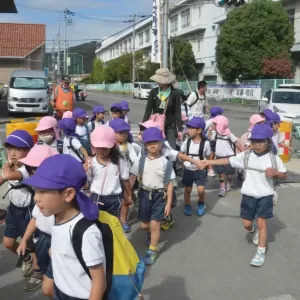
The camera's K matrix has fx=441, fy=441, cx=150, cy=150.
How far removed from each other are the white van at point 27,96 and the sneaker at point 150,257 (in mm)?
17682

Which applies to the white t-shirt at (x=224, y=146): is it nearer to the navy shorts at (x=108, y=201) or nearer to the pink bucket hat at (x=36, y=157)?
the navy shorts at (x=108, y=201)

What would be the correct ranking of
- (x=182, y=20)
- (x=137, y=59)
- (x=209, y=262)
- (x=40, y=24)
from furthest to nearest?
(x=137, y=59)
(x=182, y=20)
(x=40, y=24)
(x=209, y=262)

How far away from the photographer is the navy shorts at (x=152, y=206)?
4.61 metres

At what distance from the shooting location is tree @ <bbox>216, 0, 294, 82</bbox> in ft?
102

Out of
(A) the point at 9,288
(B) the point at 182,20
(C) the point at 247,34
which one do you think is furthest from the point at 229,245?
(B) the point at 182,20

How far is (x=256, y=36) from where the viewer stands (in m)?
31.6

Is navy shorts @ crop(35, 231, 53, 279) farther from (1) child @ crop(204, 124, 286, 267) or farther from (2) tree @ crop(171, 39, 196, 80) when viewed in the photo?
(2) tree @ crop(171, 39, 196, 80)

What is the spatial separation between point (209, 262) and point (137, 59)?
198ft

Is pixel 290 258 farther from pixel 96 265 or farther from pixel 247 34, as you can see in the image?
pixel 247 34

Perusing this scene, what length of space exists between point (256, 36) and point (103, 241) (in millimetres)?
31601

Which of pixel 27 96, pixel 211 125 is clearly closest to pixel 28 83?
pixel 27 96

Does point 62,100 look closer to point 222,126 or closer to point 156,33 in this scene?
point 222,126

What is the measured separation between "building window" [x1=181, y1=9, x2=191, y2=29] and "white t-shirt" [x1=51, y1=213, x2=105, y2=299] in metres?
52.5

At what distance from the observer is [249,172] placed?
4695 mm
